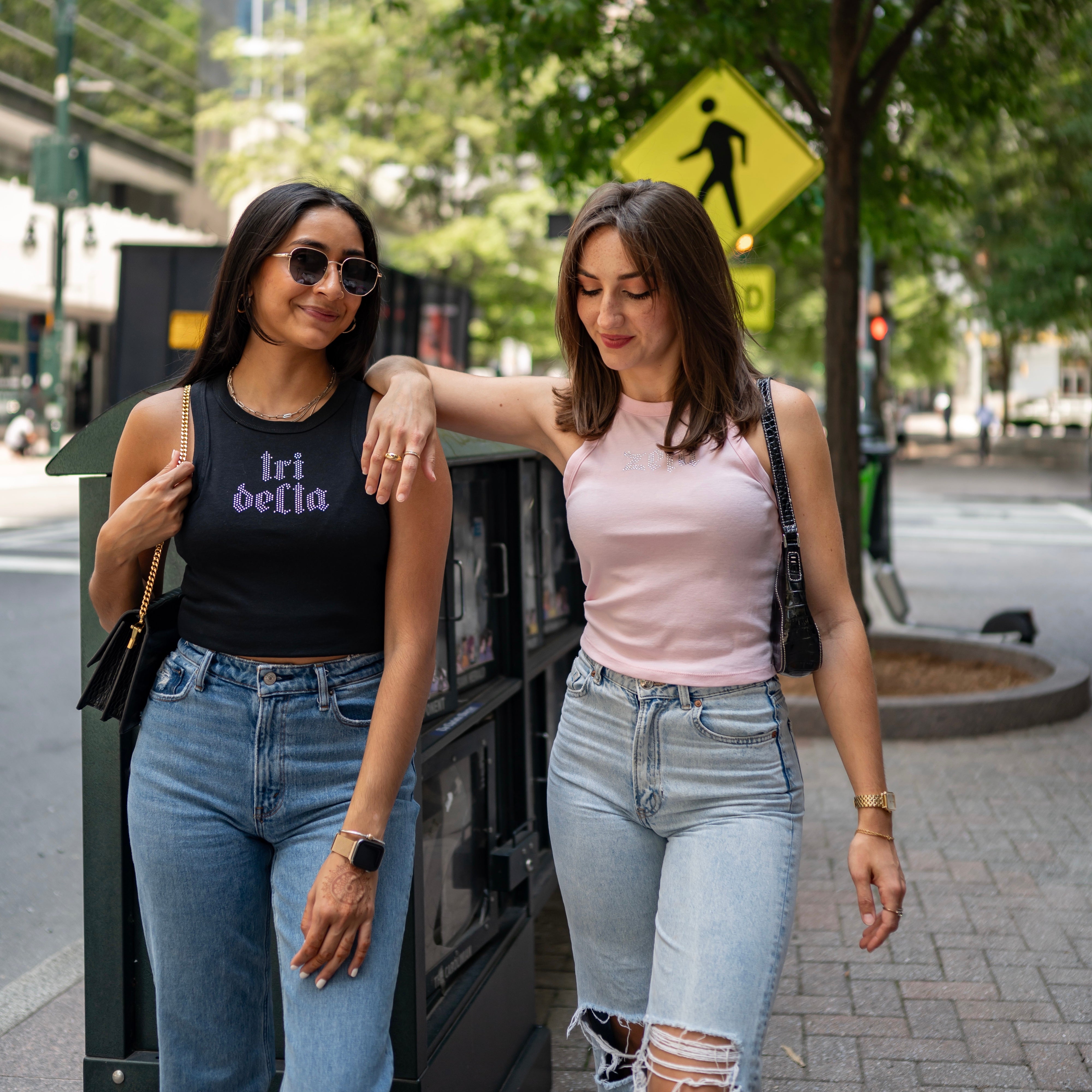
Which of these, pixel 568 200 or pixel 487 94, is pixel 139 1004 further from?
pixel 487 94

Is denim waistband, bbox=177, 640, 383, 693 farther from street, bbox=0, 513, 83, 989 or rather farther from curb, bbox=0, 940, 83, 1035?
street, bbox=0, 513, 83, 989

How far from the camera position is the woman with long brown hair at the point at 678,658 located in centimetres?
217

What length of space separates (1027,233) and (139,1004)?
2987 cm

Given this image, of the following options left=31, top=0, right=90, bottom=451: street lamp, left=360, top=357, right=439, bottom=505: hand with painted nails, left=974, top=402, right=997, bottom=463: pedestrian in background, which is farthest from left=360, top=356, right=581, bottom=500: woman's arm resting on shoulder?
left=974, top=402, right=997, bottom=463: pedestrian in background

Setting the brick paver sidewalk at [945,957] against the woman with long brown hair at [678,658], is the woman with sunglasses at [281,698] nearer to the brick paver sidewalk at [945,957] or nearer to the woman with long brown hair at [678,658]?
the woman with long brown hair at [678,658]

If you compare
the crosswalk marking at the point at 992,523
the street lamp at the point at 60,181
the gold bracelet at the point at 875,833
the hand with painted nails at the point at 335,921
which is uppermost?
the street lamp at the point at 60,181

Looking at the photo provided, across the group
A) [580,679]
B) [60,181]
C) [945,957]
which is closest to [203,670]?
[580,679]

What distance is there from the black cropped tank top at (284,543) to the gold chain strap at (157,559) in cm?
2

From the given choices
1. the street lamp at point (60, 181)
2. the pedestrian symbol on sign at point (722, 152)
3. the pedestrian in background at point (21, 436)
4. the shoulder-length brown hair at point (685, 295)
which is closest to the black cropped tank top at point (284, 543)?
the shoulder-length brown hair at point (685, 295)

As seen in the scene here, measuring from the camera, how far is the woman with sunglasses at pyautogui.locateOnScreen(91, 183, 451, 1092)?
6.97ft

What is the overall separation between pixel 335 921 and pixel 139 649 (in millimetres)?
558

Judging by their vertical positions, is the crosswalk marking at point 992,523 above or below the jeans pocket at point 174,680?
below

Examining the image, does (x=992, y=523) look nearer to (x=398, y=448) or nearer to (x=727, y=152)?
(x=727, y=152)

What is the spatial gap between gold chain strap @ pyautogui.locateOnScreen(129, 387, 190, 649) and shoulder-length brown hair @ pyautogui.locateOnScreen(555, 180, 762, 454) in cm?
65
